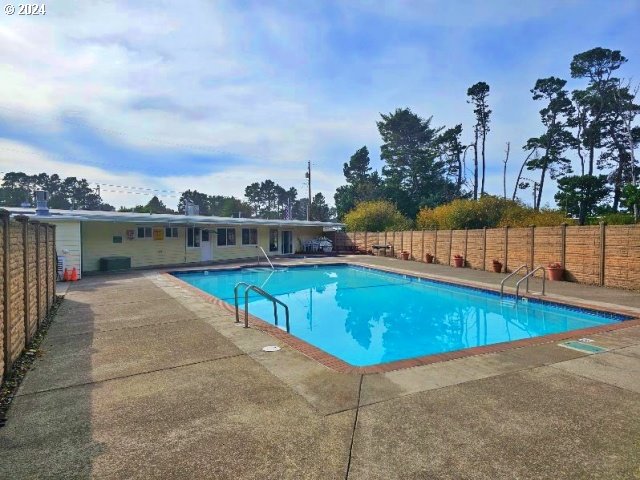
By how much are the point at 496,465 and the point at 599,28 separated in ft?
39.1

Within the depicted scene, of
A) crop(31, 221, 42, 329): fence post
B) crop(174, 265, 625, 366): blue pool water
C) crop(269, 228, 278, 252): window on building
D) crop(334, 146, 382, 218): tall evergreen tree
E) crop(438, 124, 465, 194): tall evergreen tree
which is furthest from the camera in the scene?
crop(334, 146, 382, 218): tall evergreen tree

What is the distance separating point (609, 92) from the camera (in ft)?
96.2

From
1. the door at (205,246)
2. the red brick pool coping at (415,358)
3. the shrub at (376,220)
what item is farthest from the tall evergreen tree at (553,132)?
the red brick pool coping at (415,358)

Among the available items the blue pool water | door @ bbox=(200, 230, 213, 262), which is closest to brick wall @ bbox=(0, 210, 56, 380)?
the blue pool water

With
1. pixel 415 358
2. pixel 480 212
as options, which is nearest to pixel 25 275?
pixel 415 358

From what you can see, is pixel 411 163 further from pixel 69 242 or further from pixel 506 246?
pixel 69 242

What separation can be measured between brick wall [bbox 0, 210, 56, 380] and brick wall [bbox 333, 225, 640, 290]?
1355 cm

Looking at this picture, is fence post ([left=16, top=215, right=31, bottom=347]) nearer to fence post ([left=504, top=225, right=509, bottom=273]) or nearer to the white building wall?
the white building wall

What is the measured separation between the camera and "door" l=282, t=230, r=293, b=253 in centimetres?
2417

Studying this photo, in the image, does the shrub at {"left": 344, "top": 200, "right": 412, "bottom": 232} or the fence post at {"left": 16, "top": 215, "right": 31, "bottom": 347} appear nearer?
the fence post at {"left": 16, "top": 215, "right": 31, "bottom": 347}

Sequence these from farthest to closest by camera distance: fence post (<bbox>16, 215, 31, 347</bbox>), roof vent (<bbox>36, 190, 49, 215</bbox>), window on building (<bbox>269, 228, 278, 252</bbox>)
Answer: window on building (<bbox>269, 228, 278, 252</bbox>) → roof vent (<bbox>36, 190, 49, 215</bbox>) → fence post (<bbox>16, 215, 31, 347</bbox>)

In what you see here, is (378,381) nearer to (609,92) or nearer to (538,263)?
(538,263)

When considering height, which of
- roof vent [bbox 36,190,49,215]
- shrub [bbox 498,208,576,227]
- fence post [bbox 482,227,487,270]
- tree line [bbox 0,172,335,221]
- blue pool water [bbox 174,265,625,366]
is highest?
tree line [bbox 0,172,335,221]

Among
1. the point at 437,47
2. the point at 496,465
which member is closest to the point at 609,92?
the point at 437,47
